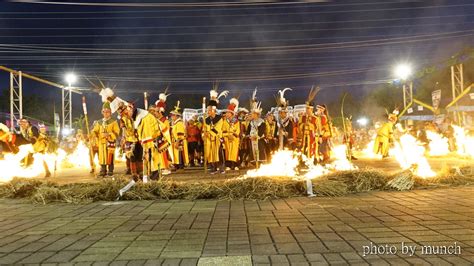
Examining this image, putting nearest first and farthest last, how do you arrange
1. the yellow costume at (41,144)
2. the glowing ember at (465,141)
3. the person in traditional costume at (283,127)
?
the yellow costume at (41,144) < the person in traditional costume at (283,127) < the glowing ember at (465,141)

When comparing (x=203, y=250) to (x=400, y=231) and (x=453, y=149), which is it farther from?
(x=453, y=149)

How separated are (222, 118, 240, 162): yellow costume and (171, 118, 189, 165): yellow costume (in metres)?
2.10

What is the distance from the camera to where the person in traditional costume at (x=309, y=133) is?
1375 cm

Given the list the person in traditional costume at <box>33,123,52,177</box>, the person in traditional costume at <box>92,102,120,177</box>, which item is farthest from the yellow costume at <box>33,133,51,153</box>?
the person in traditional costume at <box>92,102,120,177</box>

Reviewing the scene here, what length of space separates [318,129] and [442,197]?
7.06 metres

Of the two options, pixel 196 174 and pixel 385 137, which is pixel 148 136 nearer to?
pixel 196 174

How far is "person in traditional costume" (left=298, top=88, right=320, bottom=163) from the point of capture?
1375 cm

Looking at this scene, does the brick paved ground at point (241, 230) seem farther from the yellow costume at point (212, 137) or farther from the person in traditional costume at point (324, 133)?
the person in traditional costume at point (324, 133)

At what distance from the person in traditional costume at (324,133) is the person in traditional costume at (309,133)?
24cm

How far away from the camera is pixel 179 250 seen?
420 cm

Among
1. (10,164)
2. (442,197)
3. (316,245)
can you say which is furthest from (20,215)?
(10,164)

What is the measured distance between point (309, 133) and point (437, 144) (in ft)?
27.8

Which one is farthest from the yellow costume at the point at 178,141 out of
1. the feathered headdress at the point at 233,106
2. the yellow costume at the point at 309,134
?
the yellow costume at the point at 309,134

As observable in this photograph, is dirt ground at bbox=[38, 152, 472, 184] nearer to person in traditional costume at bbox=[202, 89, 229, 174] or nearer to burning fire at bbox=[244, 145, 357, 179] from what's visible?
person in traditional costume at bbox=[202, 89, 229, 174]
